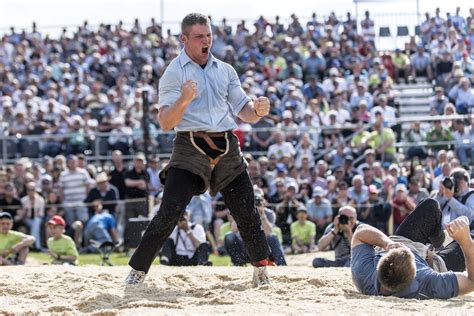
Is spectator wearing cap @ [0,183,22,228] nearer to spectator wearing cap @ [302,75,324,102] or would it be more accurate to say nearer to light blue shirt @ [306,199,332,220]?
light blue shirt @ [306,199,332,220]

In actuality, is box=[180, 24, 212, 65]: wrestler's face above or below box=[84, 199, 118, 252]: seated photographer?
above

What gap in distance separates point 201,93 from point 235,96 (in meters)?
0.37

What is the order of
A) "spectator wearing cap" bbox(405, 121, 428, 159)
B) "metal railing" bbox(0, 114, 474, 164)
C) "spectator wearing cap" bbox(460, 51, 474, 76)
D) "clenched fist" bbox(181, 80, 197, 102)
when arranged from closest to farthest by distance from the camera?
"clenched fist" bbox(181, 80, 197, 102), "spectator wearing cap" bbox(405, 121, 428, 159), "metal railing" bbox(0, 114, 474, 164), "spectator wearing cap" bbox(460, 51, 474, 76)

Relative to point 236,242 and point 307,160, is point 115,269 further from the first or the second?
point 307,160

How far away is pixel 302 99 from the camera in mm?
23953

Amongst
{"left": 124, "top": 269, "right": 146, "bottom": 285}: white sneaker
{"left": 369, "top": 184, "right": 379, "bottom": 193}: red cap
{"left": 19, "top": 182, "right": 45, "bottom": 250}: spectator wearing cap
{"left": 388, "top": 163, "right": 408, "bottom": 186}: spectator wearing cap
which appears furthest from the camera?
{"left": 19, "top": 182, "right": 45, "bottom": 250}: spectator wearing cap

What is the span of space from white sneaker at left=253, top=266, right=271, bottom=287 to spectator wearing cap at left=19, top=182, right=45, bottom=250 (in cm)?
1108

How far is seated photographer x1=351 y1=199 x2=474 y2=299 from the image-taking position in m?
7.88

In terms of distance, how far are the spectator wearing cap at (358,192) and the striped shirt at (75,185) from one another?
5.10 metres

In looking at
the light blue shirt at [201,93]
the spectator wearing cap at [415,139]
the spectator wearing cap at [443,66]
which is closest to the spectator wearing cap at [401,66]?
the spectator wearing cap at [443,66]

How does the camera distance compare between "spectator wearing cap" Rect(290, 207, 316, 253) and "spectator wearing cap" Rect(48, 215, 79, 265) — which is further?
"spectator wearing cap" Rect(290, 207, 316, 253)

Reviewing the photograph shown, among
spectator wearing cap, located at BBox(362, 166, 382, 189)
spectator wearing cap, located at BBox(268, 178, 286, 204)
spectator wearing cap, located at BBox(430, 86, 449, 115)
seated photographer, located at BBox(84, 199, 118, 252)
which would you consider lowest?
seated photographer, located at BBox(84, 199, 118, 252)

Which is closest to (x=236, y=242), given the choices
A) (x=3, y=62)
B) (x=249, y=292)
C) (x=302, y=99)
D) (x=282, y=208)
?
(x=282, y=208)

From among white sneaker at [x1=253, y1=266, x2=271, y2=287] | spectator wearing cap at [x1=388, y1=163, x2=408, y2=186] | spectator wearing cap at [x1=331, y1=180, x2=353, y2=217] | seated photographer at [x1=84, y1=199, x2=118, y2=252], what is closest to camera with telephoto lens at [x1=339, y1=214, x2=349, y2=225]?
white sneaker at [x1=253, y1=266, x2=271, y2=287]
